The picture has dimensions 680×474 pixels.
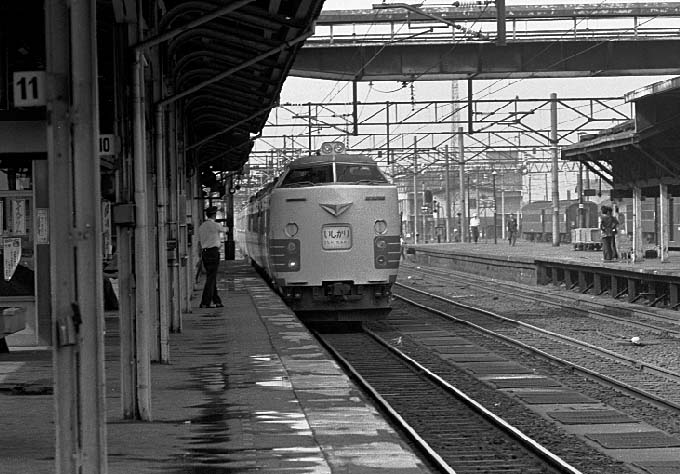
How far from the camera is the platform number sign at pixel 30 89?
6.09 metres

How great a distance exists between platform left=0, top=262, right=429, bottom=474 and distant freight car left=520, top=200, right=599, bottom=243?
5289cm

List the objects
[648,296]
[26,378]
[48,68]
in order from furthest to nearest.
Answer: [648,296], [26,378], [48,68]

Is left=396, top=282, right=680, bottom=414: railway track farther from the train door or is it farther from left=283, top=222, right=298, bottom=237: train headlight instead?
the train door

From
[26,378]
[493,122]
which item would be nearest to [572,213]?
[493,122]

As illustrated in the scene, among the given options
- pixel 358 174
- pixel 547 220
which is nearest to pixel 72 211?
pixel 358 174

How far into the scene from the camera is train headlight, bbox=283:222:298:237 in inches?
758

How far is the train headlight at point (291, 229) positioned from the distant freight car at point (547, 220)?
4790cm

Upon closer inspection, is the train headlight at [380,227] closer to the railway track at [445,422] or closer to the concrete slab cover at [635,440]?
the railway track at [445,422]

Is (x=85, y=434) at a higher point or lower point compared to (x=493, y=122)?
lower

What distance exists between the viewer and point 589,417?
38.1 ft

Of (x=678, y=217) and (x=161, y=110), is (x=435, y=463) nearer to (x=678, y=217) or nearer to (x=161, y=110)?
(x=161, y=110)

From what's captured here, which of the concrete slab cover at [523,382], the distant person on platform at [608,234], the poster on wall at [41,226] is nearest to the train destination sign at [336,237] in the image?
the concrete slab cover at [523,382]

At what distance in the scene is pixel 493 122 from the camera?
3897 centimetres

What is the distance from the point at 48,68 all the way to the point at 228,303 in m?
17.1
